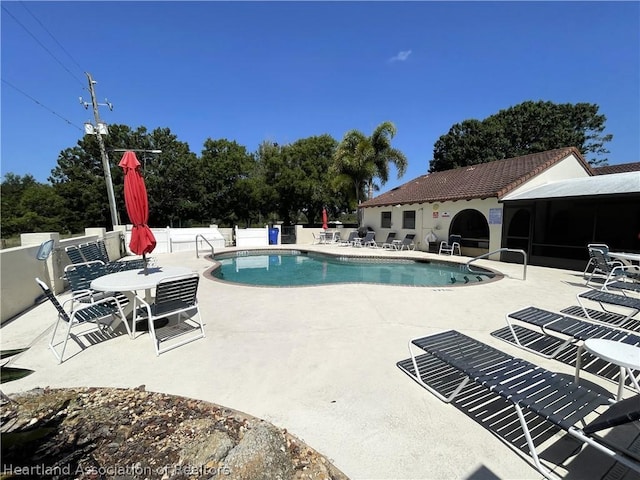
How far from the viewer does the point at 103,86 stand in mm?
14523

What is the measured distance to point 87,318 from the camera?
389 cm

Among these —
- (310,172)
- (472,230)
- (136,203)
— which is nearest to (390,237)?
(472,230)

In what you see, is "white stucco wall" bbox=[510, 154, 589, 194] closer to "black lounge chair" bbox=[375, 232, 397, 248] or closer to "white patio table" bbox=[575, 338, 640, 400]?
"black lounge chair" bbox=[375, 232, 397, 248]

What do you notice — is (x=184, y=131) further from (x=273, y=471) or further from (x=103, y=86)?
(x=273, y=471)

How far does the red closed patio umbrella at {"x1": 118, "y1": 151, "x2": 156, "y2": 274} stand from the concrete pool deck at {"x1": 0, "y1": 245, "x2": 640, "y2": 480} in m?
1.42

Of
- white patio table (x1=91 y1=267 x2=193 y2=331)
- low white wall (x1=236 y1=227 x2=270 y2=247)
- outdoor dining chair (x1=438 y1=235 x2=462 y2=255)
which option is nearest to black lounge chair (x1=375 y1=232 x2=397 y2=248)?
outdoor dining chair (x1=438 y1=235 x2=462 y2=255)

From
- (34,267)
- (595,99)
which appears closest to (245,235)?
(34,267)

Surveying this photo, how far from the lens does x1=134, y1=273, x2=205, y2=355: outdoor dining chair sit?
12.5ft

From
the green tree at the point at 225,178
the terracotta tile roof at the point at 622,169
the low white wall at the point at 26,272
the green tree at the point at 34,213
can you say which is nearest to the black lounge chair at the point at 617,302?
the low white wall at the point at 26,272

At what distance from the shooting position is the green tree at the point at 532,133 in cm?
2988

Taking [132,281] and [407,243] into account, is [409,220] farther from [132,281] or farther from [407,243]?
[132,281]

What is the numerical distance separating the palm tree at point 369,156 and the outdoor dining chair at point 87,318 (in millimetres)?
18090

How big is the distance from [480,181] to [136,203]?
14.9 meters

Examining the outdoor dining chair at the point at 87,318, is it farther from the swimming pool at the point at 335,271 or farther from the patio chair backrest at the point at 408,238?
the patio chair backrest at the point at 408,238
